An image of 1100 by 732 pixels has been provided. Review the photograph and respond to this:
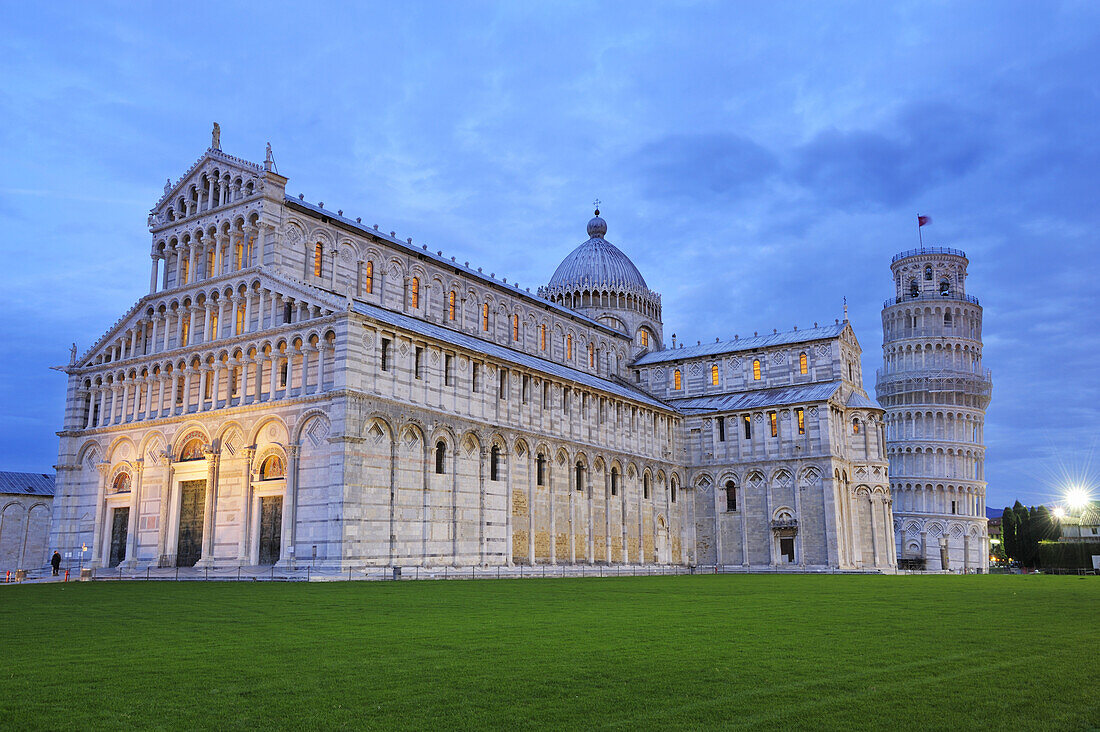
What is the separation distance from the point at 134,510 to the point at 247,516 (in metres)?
9.28

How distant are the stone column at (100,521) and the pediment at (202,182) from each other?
1483 cm

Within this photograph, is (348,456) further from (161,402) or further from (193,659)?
(193,659)

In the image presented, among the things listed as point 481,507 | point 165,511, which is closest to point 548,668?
point 481,507

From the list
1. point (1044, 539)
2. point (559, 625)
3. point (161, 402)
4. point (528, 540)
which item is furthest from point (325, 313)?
point (1044, 539)

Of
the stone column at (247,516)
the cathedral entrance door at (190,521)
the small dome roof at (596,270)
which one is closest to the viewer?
the stone column at (247,516)

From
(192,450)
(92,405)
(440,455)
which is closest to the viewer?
(440,455)

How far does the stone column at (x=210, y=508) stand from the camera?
45.7 metres

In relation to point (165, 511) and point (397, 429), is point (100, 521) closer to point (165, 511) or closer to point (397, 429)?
point (165, 511)

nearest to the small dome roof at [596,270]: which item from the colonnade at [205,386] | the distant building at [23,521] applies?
the colonnade at [205,386]

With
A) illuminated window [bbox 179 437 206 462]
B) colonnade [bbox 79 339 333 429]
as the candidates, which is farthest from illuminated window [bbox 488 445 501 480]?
illuminated window [bbox 179 437 206 462]

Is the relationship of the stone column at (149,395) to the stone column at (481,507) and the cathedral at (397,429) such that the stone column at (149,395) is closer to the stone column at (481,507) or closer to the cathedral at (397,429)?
the cathedral at (397,429)

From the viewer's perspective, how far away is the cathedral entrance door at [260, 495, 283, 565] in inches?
1721

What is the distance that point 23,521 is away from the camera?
65.1 metres

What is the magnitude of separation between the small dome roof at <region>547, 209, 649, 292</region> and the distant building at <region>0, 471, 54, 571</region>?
4635cm
